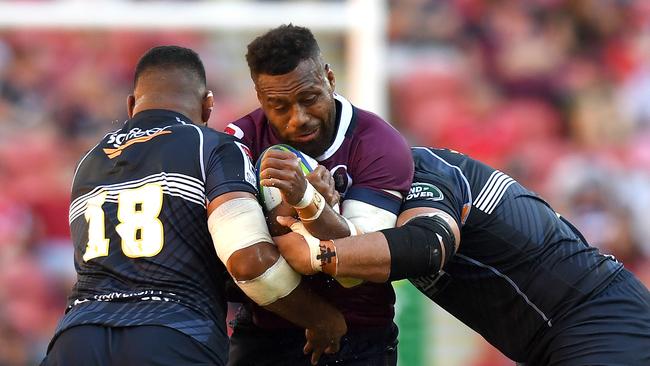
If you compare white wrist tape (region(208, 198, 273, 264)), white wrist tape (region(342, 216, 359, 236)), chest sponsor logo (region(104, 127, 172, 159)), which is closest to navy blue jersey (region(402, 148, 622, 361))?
white wrist tape (region(342, 216, 359, 236))

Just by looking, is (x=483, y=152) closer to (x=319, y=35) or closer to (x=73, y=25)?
(x=319, y=35)

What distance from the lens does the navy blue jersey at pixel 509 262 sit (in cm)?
513

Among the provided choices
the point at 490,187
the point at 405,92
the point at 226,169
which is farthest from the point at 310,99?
the point at 405,92

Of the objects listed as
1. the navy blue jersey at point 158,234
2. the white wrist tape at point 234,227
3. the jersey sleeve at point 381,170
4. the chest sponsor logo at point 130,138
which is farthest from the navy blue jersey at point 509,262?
the chest sponsor logo at point 130,138

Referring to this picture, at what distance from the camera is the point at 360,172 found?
4871 mm

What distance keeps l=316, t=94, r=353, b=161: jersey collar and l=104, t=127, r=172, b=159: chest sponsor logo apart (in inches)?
27.1

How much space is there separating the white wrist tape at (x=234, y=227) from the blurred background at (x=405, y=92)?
474cm

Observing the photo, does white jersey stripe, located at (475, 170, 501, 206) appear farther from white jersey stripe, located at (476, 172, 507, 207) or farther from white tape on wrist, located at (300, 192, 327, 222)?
white tape on wrist, located at (300, 192, 327, 222)

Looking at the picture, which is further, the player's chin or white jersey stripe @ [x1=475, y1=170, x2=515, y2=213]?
white jersey stripe @ [x1=475, y1=170, x2=515, y2=213]

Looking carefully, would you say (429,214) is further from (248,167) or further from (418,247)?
(248,167)

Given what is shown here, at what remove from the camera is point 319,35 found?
402 inches

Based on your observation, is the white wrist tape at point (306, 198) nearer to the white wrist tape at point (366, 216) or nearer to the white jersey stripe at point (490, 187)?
the white wrist tape at point (366, 216)

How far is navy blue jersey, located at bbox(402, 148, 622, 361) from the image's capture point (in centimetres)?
513

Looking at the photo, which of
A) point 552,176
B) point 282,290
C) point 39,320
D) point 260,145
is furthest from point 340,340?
point 552,176
